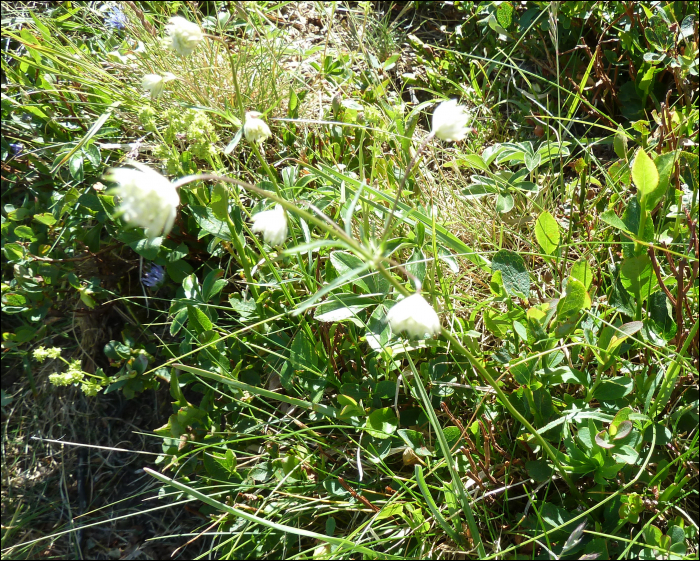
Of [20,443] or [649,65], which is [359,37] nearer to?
[649,65]

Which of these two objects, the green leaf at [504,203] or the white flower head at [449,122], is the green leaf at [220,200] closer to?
the white flower head at [449,122]

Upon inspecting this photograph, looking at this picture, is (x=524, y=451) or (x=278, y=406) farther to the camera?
(x=278, y=406)

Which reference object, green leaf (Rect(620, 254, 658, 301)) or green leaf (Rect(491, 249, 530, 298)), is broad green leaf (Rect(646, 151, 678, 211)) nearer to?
green leaf (Rect(620, 254, 658, 301))

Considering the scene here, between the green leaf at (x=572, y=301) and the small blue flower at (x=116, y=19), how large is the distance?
1650 millimetres

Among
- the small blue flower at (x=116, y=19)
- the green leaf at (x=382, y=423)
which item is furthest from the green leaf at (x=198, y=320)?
the small blue flower at (x=116, y=19)

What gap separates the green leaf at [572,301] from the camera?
1.03m

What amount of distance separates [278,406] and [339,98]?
0.84 metres

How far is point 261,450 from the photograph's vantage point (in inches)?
52.0

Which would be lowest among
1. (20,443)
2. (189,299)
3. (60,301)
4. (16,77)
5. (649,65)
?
(20,443)

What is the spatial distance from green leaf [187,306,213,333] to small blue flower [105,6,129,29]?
1166 mm

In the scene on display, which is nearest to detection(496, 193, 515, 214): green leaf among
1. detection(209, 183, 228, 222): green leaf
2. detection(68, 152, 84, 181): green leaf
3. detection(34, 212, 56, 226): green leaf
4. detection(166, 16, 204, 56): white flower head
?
detection(209, 183, 228, 222): green leaf

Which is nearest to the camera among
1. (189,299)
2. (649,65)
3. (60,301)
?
(189,299)

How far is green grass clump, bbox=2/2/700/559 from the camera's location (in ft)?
3.42

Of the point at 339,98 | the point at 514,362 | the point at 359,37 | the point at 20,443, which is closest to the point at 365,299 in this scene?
the point at 514,362
